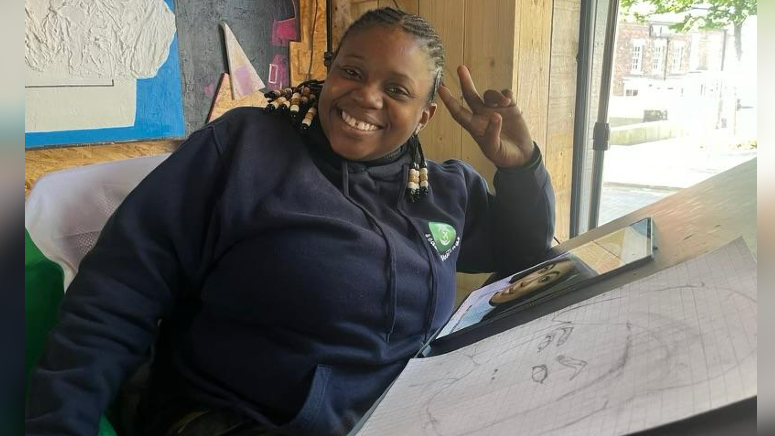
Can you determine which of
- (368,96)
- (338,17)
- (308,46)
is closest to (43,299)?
(368,96)

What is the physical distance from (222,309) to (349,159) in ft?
0.88

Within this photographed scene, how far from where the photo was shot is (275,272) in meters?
0.70

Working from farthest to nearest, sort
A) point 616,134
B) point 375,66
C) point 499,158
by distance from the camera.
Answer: point 616,134
point 499,158
point 375,66

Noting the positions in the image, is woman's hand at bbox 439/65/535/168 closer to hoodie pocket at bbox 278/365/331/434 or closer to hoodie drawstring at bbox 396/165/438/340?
hoodie drawstring at bbox 396/165/438/340

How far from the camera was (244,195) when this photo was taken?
704mm

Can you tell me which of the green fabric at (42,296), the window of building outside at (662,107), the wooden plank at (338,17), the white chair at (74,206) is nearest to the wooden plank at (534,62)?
the window of building outside at (662,107)

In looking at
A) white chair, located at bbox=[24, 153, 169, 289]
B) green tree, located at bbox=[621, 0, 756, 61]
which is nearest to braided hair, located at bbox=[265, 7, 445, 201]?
white chair, located at bbox=[24, 153, 169, 289]

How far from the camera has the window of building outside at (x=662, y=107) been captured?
119 cm

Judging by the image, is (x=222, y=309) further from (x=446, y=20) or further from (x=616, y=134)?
(x=446, y=20)

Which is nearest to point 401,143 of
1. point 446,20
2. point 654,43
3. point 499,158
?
point 499,158

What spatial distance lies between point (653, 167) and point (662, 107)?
17 cm

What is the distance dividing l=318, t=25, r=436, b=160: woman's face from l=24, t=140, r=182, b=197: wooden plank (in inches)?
35.5

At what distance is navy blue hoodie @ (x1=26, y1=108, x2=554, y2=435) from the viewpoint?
64 centimetres

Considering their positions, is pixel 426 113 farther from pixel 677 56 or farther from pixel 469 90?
pixel 677 56
